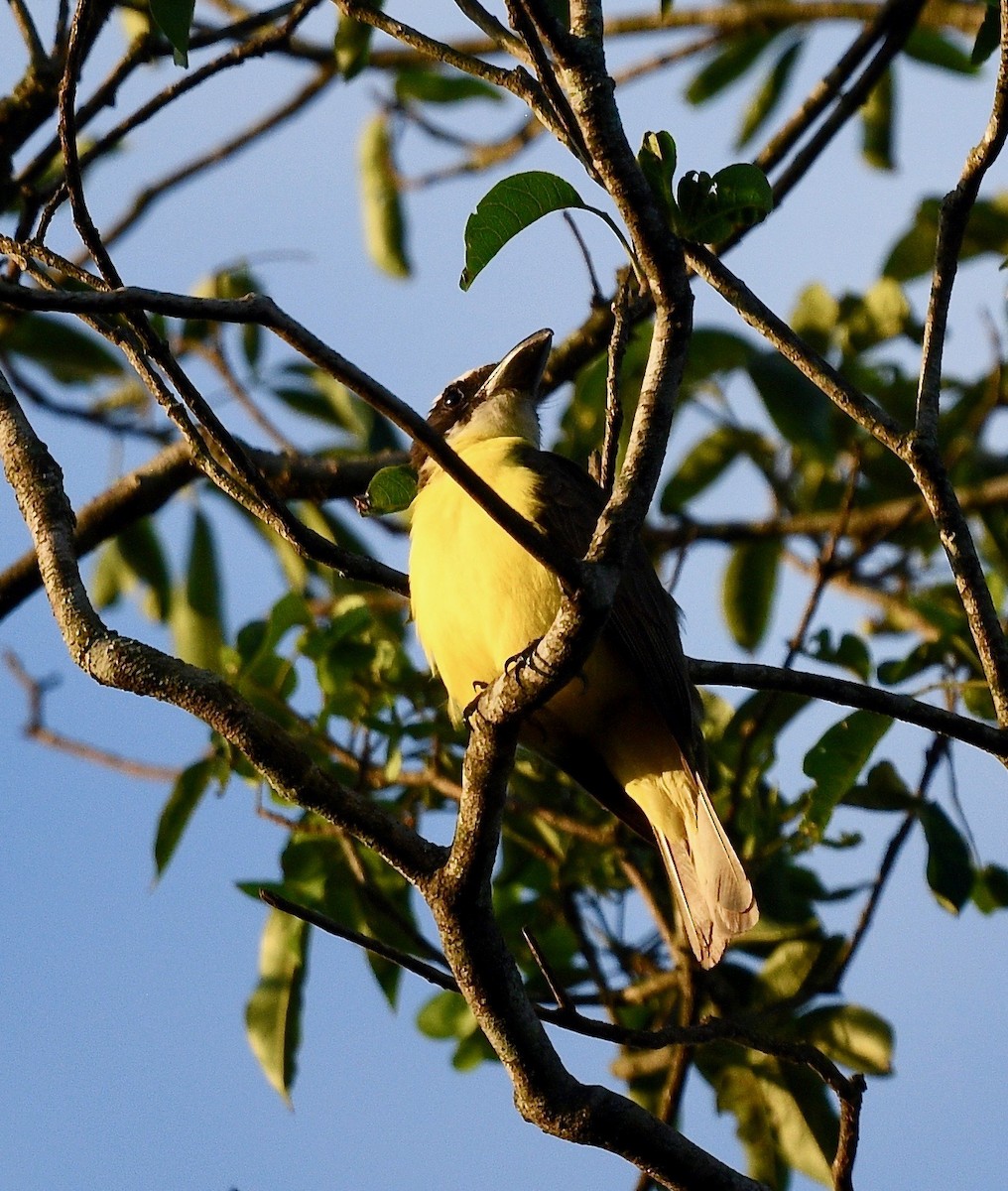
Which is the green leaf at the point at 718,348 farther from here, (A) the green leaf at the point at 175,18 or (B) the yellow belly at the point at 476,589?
(A) the green leaf at the point at 175,18

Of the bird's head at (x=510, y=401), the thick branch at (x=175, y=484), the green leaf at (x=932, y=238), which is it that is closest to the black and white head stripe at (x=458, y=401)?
the bird's head at (x=510, y=401)

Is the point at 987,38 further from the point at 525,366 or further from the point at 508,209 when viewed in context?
the point at 525,366

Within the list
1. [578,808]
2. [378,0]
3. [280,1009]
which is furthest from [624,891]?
[378,0]

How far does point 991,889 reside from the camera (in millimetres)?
5562

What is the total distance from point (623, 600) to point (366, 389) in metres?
2.11

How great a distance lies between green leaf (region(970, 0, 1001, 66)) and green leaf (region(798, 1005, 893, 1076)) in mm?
2986

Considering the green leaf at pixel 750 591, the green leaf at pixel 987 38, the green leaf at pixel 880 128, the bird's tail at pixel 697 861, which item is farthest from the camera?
the green leaf at pixel 880 128

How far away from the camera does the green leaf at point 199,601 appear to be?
21.6ft

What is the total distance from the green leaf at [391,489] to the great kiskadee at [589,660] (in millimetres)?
921

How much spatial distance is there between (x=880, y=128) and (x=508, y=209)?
5260mm

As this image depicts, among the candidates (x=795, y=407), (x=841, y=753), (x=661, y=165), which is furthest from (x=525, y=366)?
(x=661, y=165)

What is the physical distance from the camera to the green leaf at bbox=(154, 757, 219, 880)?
4.91 m

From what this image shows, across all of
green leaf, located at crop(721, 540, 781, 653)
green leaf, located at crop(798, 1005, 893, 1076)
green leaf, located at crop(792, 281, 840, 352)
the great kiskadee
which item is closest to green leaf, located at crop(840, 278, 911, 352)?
green leaf, located at crop(792, 281, 840, 352)

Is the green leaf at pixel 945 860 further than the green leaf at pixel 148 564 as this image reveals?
No
